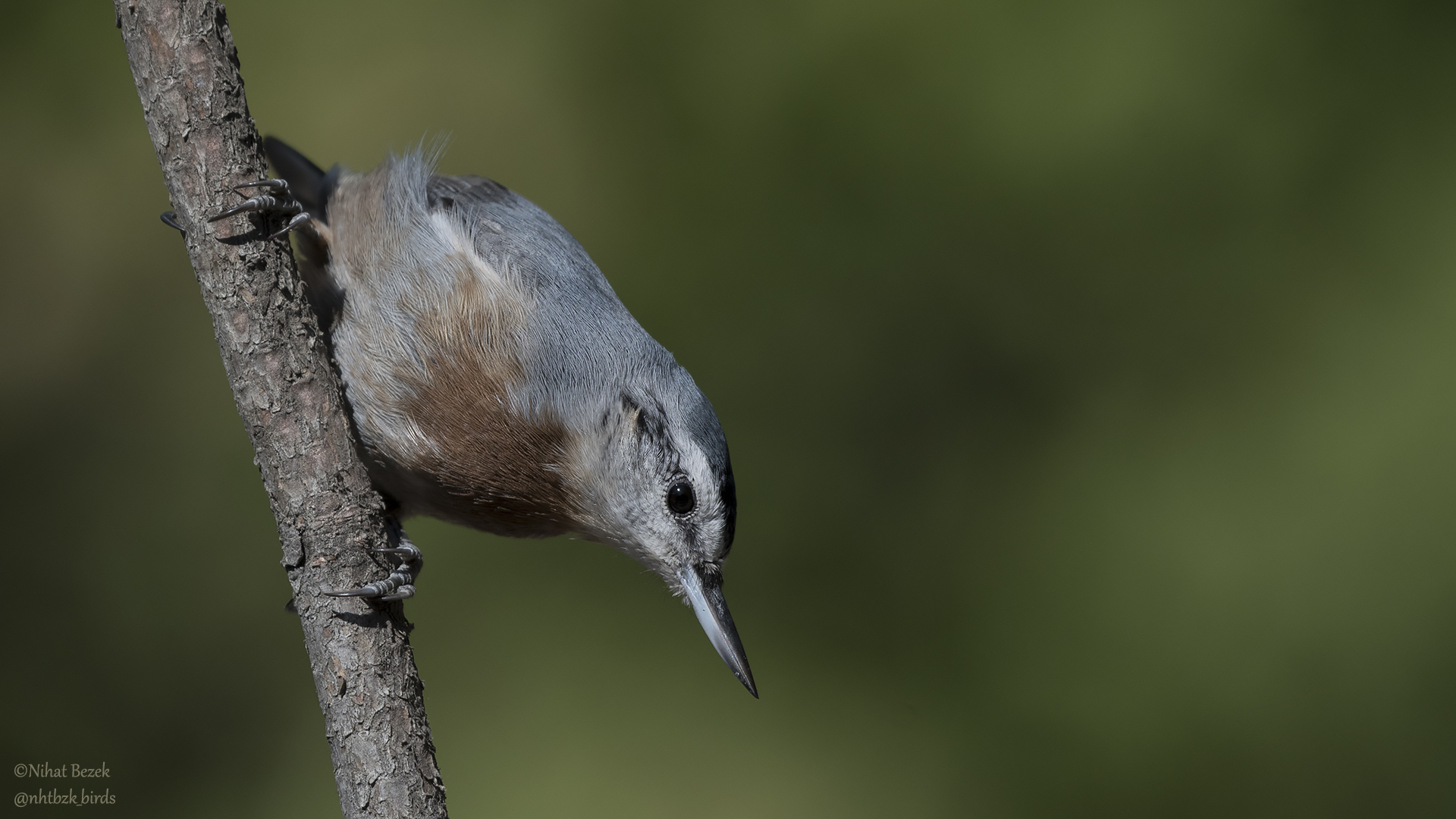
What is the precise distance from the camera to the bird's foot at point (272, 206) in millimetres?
1322

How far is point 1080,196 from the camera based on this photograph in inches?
122

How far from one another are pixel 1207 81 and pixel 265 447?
115 inches

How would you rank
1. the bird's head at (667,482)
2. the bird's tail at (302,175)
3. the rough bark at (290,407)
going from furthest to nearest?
the bird's tail at (302,175)
the bird's head at (667,482)
the rough bark at (290,407)

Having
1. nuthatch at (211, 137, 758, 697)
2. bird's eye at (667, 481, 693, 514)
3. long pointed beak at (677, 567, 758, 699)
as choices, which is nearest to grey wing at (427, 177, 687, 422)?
nuthatch at (211, 137, 758, 697)

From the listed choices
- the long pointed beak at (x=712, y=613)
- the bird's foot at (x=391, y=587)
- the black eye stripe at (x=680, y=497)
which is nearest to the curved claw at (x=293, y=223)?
the bird's foot at (x=391, y=587)

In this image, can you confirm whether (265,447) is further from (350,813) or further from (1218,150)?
(1218,150)

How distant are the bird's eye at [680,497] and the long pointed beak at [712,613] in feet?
0.38

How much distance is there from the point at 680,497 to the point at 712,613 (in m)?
0.22

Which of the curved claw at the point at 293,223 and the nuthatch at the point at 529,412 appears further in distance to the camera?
the nuthatch at the point at 529,412

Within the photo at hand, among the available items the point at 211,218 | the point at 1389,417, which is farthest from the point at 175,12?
the point at 1389,417

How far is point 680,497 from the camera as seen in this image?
1614mm

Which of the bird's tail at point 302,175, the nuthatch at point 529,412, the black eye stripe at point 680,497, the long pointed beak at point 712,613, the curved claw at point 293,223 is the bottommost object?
the long pointed beak at point 712,613

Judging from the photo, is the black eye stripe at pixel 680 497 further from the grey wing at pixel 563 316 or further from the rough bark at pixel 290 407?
the rough bark at pixel 290 407

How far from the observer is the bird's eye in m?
1.61
